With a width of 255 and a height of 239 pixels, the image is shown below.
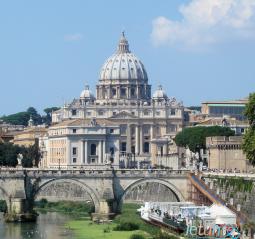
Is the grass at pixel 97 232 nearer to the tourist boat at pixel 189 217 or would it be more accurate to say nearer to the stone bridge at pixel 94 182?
the tourist boat at pixel 189 217

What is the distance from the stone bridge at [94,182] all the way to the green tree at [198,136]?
37.0 metres

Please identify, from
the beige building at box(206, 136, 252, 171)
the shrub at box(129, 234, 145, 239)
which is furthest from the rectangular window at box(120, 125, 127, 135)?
the shrub at box(129, 234, 145, 239)

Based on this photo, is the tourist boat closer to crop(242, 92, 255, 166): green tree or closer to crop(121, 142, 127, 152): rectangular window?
crop(242, 92, 255, 166): green tree

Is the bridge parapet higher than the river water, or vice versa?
the bridge parapet

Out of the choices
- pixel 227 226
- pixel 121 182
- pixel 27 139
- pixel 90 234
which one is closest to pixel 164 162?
pixel 27 139

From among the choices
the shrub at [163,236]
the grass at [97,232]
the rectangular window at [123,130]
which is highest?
the rectangular window at [123,130]

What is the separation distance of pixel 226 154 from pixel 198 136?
74.6ft

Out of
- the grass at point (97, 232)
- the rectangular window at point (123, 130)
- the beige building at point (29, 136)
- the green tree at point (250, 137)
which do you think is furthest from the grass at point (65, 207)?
the rectangular window at point (123, 130)

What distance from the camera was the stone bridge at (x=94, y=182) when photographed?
3703 inches

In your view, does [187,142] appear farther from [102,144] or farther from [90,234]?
[90,234]

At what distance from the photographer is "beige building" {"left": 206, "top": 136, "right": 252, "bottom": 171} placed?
11100cm

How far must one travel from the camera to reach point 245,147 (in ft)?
287

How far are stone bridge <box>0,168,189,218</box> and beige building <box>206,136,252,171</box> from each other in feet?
45.7

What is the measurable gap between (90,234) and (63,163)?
8298 cm
